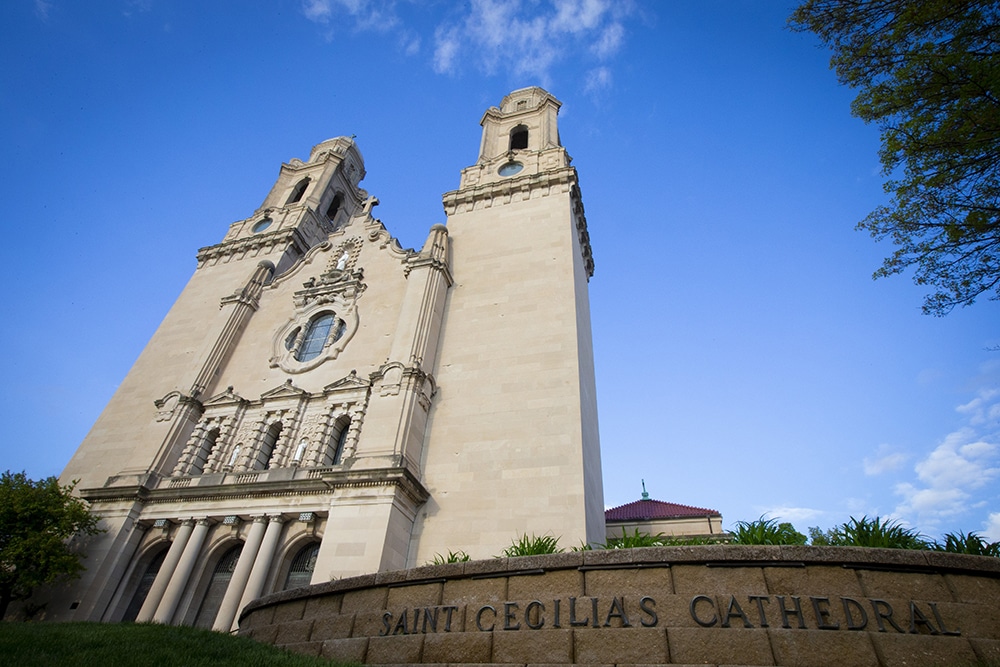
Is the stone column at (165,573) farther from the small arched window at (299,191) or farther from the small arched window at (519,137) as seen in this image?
the small arched window at (519,137)

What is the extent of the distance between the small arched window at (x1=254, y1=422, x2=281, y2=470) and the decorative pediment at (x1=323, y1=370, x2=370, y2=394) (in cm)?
269

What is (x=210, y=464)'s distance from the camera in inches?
872

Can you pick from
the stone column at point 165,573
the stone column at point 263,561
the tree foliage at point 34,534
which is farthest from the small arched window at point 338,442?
the tree foliage at point 34,534

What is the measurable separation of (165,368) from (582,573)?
26.8 meters

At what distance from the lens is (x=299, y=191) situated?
42719mm

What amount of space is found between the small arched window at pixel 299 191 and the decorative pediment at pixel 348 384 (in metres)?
22.7

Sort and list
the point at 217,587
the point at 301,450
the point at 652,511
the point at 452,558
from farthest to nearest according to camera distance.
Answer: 1. the point at 652,511
2. the point at 301,450
3. the point at 217,587
4. the point at 452,558

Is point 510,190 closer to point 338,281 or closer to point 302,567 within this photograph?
point 338,281

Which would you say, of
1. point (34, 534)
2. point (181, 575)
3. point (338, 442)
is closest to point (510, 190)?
point (338, 442)

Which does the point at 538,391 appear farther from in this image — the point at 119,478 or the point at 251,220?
the point at 251,220

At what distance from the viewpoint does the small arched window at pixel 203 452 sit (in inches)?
890

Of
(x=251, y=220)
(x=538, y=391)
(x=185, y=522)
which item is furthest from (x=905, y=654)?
(x=251, y=220)

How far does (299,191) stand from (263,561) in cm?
3188

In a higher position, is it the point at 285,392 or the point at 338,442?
the point at 285,392
